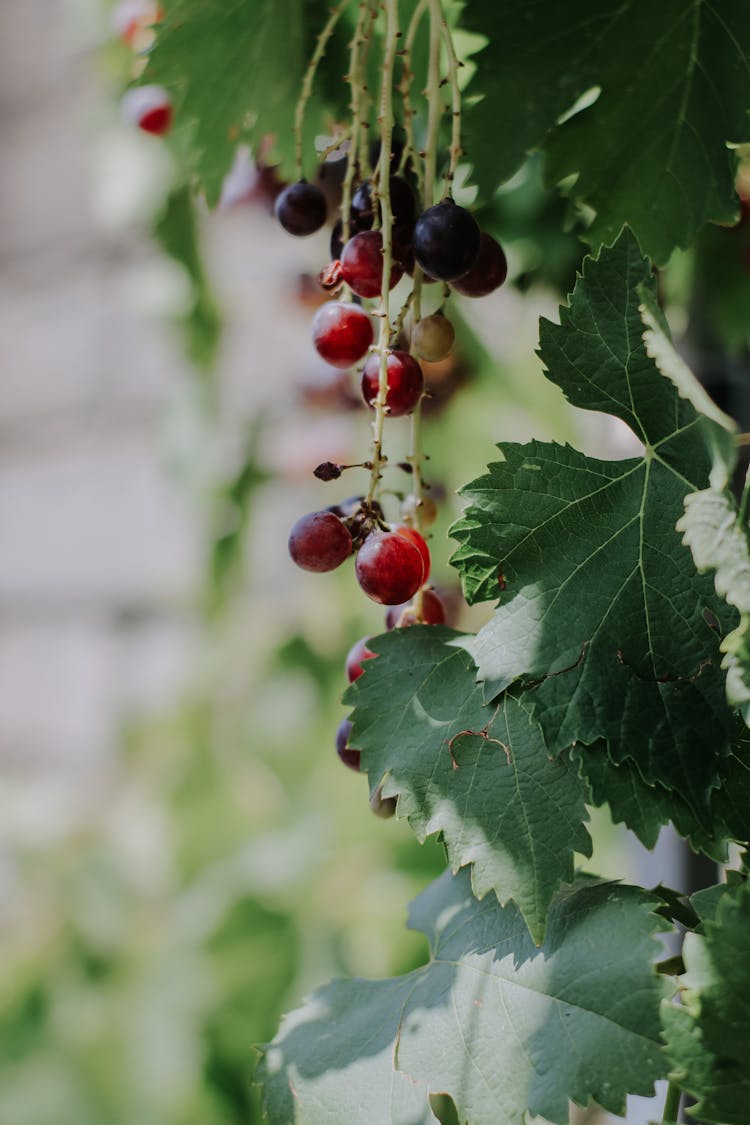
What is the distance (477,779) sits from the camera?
344mm

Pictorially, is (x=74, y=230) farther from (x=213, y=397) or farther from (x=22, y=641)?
(x=213, y=397)

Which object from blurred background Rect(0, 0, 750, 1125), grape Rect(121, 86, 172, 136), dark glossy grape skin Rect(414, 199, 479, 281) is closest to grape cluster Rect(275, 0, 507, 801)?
dark glossy grape skin Rect(414, 199, 479, 281)

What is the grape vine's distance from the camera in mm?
313

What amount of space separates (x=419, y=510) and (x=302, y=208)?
0.14 meters

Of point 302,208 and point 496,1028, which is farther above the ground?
point 302,208

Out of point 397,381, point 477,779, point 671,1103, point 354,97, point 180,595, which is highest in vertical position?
point 354,97

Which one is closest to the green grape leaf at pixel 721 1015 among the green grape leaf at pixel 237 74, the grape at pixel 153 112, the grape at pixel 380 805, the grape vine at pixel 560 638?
the grape vine at pixel 560 638

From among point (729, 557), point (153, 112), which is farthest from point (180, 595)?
point (729, 557)

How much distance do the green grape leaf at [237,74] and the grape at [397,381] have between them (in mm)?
172

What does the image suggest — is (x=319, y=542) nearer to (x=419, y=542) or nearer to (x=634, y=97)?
(x=419, y=542)

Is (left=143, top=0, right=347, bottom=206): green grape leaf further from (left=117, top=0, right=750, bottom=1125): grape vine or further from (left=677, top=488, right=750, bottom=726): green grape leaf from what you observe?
(left=677, top=488, right=750, bottom=726): green grape leaf

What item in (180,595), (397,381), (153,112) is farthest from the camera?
(180,595)

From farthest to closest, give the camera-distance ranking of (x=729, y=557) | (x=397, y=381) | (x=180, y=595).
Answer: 1. (x=180, y=595)
2. (x=397, y=381)
3. (x=729, y=557)

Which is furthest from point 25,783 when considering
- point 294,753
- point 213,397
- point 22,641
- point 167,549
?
point 213,397
